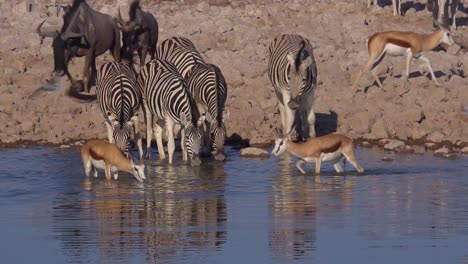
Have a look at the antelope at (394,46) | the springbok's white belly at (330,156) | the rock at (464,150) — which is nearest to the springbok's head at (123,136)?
the springbok's white belly at (330,156)

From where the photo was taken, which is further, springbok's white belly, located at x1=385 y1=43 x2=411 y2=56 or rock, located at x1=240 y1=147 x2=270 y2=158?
springbok's white belly, located at x1=385 y1=43 x2=411 y2=56

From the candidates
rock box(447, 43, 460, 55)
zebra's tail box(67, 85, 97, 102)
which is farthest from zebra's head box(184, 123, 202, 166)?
rock box(447, 43, 460, 55)

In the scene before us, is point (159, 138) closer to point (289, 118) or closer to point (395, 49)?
point (289, 118)

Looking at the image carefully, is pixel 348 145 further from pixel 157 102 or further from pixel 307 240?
pixel 307 240

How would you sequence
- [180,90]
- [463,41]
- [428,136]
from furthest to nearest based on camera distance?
[463,41], [428,136], [180,90]

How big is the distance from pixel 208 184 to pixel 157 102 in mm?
2296

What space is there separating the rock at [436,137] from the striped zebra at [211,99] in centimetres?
290

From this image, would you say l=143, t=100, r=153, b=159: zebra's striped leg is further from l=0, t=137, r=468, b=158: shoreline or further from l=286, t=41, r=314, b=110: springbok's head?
l=286, t=41, r=314, b=110: springbok's head

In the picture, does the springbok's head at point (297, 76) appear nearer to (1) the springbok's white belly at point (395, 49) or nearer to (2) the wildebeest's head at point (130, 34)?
(1) the springbok's white belly at point (395, 49)

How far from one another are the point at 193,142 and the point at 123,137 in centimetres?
82

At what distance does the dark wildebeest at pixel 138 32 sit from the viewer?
71.9 feet

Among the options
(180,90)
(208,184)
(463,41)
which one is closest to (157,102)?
(180,90)

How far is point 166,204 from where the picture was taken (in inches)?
539

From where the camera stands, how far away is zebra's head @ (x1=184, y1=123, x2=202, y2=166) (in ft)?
53.4
